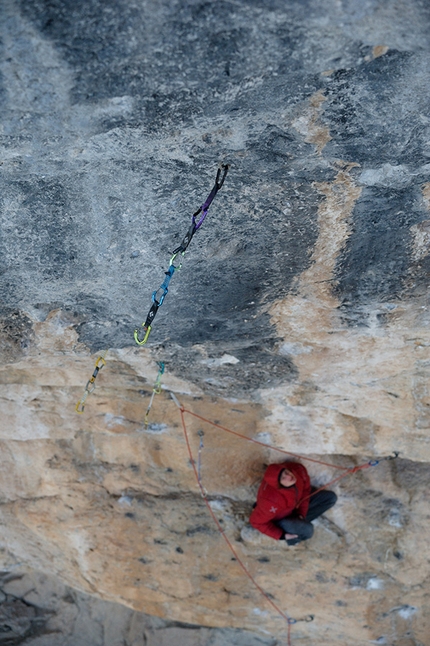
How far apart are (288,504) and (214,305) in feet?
6.01

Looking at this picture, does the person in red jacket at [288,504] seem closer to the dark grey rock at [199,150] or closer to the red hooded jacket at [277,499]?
the red hooded jacket at [277,499]

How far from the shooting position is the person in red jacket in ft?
11.1

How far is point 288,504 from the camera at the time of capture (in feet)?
11.2

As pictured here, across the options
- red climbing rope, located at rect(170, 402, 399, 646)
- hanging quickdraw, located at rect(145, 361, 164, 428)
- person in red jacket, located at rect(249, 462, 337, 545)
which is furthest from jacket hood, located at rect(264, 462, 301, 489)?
hanging quickdraw, located at rect(145, 361, 164, 428)

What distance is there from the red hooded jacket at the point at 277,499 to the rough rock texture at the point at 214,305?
6.2 inches

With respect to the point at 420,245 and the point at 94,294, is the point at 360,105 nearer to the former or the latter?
the point at 420,245

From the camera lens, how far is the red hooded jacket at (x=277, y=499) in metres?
3.40

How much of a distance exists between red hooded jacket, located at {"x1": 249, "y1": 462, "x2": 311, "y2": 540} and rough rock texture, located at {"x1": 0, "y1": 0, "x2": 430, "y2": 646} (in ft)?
0.52

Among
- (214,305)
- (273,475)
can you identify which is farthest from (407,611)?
(214,305)

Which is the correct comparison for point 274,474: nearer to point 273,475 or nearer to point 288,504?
point 273,475

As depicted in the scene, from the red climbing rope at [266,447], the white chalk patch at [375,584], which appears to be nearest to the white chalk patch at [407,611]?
the white chalk patch at [375,584]

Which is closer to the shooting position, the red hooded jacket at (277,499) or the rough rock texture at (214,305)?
the rough rock texture at (214,305)

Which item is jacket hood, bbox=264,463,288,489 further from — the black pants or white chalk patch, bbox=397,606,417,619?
white chalk patch, bbox=397,606,417,619

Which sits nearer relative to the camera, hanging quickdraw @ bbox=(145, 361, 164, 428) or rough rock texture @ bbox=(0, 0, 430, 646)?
rough rock texture @ bbox=(0, 0, 430, 646)
